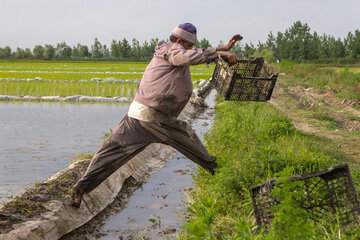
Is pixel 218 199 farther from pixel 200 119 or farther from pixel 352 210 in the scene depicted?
pixel 200 119

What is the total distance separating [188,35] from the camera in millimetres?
4539

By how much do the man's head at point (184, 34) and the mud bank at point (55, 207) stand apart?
6.25ft

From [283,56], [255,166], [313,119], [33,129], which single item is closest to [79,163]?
[255,166]

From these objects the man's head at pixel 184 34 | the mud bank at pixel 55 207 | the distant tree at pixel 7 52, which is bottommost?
the distant tree at pixel 7 52

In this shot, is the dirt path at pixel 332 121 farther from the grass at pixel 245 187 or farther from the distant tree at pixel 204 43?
the distant tree at pixel 204 43

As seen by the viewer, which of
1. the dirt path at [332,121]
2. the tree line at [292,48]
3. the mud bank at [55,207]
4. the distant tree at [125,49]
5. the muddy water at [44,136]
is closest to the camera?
the mud bank at [55,207]

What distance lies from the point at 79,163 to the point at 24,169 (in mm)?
1334

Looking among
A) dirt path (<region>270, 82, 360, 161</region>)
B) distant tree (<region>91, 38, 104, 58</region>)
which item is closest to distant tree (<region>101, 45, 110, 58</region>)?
distant tree (<region>91, 38, 104, 58</region>)

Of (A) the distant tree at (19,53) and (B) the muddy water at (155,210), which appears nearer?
(B) the muddy water at (155,210)

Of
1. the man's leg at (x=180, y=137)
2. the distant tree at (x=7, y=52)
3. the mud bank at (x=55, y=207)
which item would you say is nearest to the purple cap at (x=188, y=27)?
the man's leg at (x=180, y=137)

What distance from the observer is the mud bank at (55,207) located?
13.4ft

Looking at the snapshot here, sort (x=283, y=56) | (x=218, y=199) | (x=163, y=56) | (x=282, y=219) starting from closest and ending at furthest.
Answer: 1. (x=282, y=219)
2. (x=163, y=56)
3. (x=218, y=199)
4. (x=283, y=56)

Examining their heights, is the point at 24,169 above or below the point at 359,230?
below

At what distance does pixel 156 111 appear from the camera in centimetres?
461
